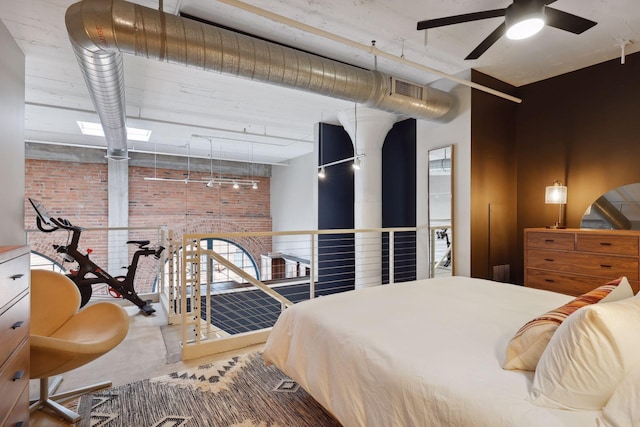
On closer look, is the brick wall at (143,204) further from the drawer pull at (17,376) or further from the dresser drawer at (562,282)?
the dresser drawer at (562,282)

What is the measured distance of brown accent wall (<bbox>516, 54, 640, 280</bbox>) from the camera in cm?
332

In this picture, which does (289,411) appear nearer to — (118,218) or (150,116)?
(150,116)

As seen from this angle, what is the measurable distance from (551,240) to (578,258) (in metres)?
0.28

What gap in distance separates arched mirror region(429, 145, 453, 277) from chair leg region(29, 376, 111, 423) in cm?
354

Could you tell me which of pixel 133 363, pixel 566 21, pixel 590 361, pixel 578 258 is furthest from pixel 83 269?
pixel 578 258

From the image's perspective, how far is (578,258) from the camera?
10.3 feet

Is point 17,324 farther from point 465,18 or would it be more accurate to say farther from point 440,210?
point 440,210

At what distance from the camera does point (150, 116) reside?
203 inches

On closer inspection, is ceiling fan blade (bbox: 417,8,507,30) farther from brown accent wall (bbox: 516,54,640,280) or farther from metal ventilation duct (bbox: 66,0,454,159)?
brown accent wall (bbox: 516,54,640,280)

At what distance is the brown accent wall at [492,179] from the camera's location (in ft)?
12.4

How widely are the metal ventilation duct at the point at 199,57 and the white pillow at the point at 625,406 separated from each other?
2661mm

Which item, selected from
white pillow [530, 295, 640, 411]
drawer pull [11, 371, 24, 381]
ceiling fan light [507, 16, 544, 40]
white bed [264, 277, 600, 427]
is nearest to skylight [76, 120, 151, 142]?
drawer pull [11, 371, 24, 381]

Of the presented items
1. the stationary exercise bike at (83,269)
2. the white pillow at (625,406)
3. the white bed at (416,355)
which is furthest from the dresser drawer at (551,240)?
the stationary exercise bike at (83,269)

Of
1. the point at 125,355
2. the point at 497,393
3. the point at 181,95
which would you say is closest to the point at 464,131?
the point at 497,393
